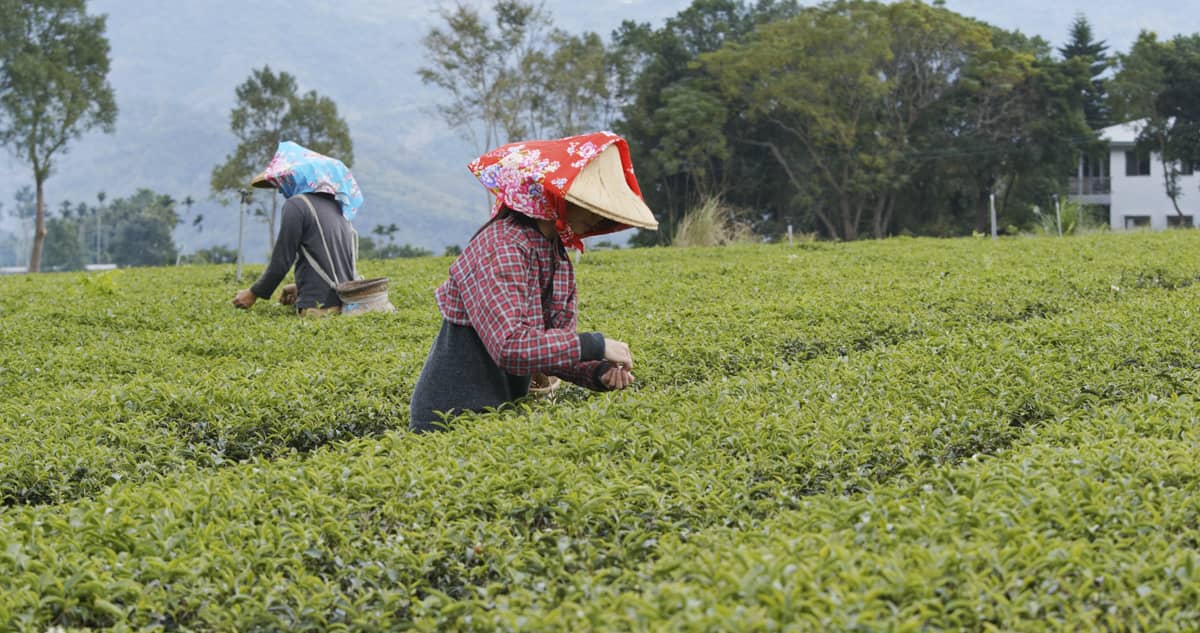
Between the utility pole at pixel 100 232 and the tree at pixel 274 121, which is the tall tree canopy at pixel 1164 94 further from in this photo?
the utility pole at pixel 100 232

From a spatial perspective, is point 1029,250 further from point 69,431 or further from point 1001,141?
point 1001,141

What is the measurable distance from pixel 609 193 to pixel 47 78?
110 ft

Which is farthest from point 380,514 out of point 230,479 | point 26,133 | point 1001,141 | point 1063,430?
point 1001,141

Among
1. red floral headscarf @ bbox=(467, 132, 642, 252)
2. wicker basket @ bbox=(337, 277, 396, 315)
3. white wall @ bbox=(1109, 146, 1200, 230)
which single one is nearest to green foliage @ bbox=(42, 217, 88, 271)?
white wall @ bbox=(1109, 146, 1200, 230)

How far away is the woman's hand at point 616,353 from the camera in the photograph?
3590 millimetres

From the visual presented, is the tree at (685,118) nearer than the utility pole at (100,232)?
Yes

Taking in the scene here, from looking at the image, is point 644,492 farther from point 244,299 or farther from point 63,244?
point 63,244

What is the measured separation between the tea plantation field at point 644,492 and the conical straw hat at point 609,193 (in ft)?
2.42

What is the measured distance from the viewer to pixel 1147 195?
45.8 metres

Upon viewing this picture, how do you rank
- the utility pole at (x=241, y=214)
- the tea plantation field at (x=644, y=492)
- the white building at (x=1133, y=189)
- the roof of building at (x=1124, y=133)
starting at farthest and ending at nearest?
the white building at (x=1133, y=189) → the roof of building at (x=1124, y=133) → the utility pole at (x=241, y=214) → the tea plantation field at (x=644, y=492)

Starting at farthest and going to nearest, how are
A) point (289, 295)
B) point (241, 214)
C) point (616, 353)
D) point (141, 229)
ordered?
point (141, 229), point (241, 214), point (289, 295), point (616, 353)

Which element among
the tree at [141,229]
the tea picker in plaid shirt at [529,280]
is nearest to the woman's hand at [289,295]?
the tea picker in plaid shirt at [529,280]

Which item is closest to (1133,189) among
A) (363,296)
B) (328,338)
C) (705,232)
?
(705,232)

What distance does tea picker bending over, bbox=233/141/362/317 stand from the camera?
7691mm
